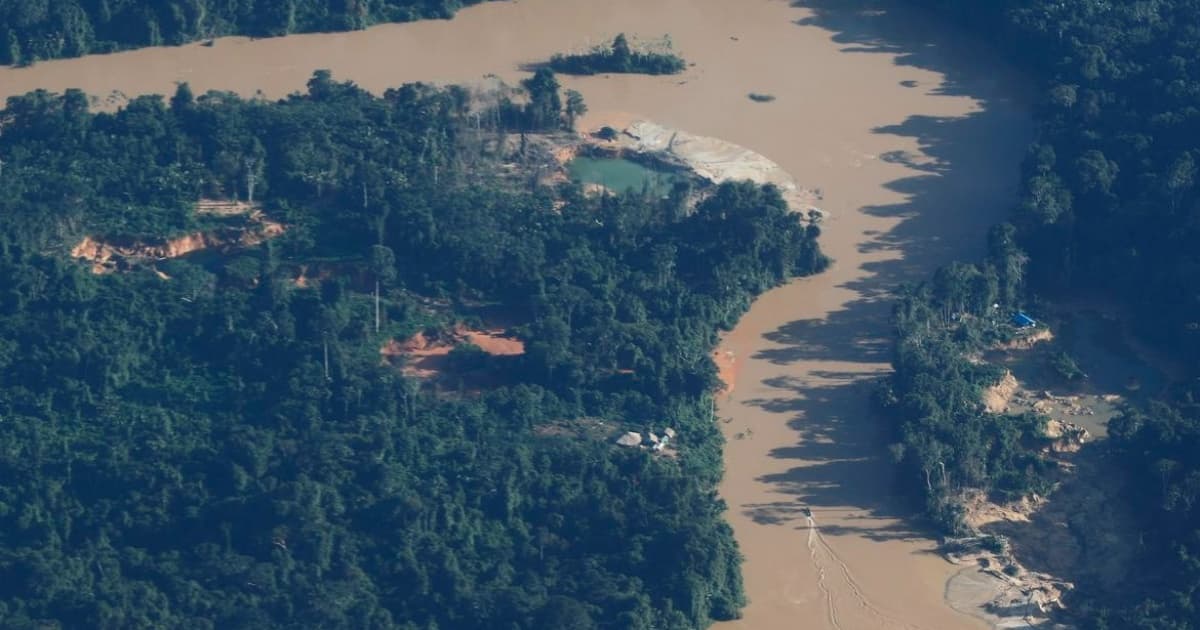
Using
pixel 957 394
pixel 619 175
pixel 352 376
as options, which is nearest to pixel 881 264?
pixel 957 394

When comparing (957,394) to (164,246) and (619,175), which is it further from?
(164,246)

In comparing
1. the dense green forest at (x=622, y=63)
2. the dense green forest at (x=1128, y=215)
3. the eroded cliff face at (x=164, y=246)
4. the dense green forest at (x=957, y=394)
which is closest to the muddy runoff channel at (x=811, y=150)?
the dense green forest at (x=622, y=63)

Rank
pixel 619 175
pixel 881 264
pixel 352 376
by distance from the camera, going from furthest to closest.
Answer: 1. pixel 619 175
2. pixel 881 264
3. pixel 352 376

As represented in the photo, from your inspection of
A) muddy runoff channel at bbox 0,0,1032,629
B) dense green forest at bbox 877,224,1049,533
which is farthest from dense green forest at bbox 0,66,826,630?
dense green forest at bbox 877,224,1049,533

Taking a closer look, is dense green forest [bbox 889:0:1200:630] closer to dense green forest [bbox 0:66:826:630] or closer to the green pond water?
dense green forest [bbox 0:66:826:630]

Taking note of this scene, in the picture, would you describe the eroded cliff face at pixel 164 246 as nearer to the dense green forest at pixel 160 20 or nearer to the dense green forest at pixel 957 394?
the dense green forest at pixel 160 20

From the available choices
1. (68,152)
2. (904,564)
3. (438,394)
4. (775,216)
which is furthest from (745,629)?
(68,152)

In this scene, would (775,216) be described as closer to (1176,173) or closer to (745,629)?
(1176,173)
